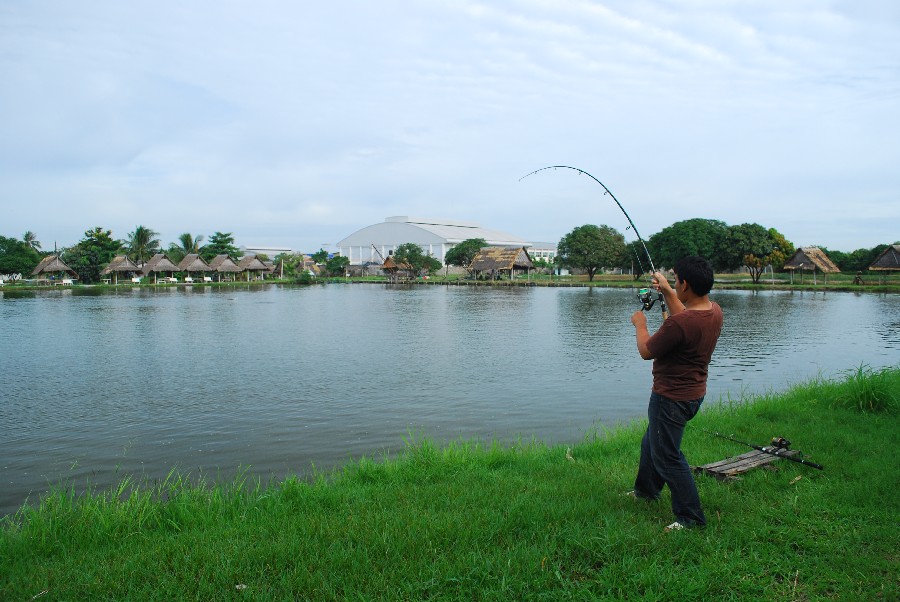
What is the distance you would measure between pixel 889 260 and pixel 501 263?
1414 inches

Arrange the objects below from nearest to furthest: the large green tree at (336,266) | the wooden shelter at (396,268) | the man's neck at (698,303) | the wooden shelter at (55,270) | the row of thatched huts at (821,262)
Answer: the man's neck at (698,303), the row of thatched huts at (821,262), the wooden shelter at (55,270), the wooden shelter at (396,268), the large green tree at (336,266)

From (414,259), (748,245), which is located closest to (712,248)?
(748,245)

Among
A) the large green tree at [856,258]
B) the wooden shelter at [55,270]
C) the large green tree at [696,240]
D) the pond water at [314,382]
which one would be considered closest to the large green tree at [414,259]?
the large green tree at [696,240]

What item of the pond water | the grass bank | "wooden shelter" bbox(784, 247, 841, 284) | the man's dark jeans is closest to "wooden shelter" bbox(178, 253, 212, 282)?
the pond water

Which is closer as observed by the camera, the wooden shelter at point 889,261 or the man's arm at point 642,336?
the man's arm at point 642,336

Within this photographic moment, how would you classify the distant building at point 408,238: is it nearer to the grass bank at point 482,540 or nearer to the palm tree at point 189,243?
the palm tree at point 189,243

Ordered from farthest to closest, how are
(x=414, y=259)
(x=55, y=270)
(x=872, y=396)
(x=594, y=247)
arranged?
(x=414, y=259) → (x=594, y=247) → (x=55, y=270) → (x=872, y=396)

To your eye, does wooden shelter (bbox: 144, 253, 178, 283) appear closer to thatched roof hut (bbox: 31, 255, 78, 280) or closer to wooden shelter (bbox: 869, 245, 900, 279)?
thatched roof hut (bbox: 31, 255, 78, 280)

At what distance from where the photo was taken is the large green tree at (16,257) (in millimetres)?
59438

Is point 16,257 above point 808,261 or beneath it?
above

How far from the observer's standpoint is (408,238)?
9400 centimetres

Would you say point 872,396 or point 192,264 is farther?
point 192,264

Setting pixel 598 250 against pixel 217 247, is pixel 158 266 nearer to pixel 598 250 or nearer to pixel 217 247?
pixel 217 247

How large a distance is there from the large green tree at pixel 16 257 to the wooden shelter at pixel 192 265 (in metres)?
14.7
